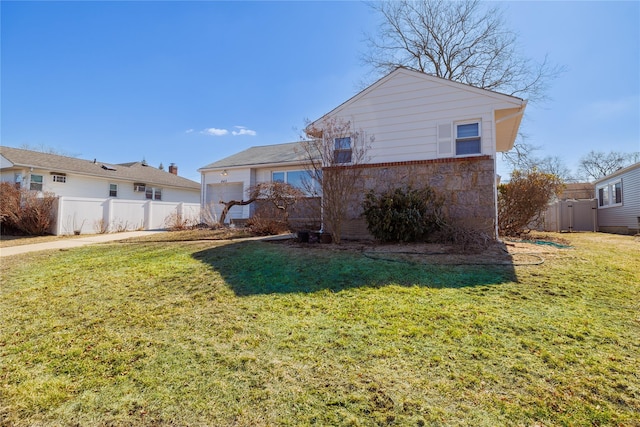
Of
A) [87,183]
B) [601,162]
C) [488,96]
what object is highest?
[601,162]

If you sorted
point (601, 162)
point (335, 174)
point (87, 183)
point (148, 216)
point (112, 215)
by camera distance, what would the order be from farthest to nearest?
point (601, 162) → point (87, 183) → point (148, 216) → point (112, 215) → point (335, 174)

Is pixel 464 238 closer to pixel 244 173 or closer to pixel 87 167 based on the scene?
pixel 244 173

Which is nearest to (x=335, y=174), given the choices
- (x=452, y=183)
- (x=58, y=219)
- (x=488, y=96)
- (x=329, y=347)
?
(x=452, y=183)

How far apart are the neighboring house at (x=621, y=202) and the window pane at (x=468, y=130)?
Answer: 11.7 meters

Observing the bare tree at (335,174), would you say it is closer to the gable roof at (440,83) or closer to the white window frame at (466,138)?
the gable roof at (440,83)

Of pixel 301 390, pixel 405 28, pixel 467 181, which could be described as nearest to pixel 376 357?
pixel 301 390

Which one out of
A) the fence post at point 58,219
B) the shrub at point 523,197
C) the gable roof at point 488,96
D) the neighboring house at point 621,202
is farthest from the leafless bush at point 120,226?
the neighboring house at point 621,202

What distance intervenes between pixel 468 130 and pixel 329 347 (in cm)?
775

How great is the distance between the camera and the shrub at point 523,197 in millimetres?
9062

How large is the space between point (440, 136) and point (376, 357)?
7407 millimetres

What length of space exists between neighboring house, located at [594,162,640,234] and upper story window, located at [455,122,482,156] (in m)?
11.7

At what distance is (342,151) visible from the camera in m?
8.00

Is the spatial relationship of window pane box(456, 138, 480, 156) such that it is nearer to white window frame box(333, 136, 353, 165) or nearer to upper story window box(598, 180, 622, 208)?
white window frame box(333, 136, 353, 165)

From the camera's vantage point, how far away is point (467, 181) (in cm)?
786
